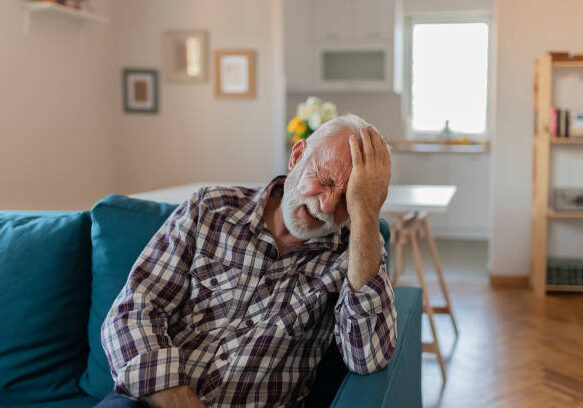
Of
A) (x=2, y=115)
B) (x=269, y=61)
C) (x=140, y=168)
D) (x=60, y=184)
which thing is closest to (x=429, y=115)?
(x=269, y=61)

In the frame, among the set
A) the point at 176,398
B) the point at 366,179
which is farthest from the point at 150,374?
the point at 366,179

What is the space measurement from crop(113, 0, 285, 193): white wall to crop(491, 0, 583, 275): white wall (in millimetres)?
1714

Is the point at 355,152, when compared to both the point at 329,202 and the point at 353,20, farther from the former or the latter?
the point at 353,20

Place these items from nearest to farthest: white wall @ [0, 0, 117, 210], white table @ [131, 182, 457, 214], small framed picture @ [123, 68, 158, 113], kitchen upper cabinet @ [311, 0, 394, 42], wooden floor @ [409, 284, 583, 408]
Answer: wooden floor @ [409, 284, 583, 408] → white table @ [131, 182, 457, 214] → white wall @ [0, 0, 117, 210] → small framed picture @ [123, 68, 158, 113] → kitchen upper cabinet @ [311, 0, 394, 42]

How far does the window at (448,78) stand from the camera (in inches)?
313

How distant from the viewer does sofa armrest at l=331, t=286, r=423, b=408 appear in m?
1.42

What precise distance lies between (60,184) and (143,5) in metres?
1.74

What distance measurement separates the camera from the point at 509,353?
3750 millimetres

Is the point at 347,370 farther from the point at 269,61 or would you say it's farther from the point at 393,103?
the point at 393,103

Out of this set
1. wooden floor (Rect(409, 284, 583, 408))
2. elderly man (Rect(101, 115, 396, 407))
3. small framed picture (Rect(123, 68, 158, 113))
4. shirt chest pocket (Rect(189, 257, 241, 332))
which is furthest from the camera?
small framed picture (Rect(123, 68, 158, 113))

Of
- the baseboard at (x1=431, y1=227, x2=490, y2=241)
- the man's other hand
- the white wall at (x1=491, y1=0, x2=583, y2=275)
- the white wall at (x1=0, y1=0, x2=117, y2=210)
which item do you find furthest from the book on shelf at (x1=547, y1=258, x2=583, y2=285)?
the man's other hand

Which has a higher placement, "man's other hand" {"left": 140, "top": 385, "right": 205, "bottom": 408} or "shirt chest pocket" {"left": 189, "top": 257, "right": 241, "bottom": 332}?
"shirt chest pocket" {"left": 189, "top": 257, "right": 241, "bottom": 332}

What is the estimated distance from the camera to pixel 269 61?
225 inches

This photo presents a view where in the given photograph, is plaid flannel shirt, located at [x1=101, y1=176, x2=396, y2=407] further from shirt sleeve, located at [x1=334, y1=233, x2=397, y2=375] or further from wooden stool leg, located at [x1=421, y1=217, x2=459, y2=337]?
wooden stool leg, located at [x1=421, y1=217, x2=459, y2=337]
